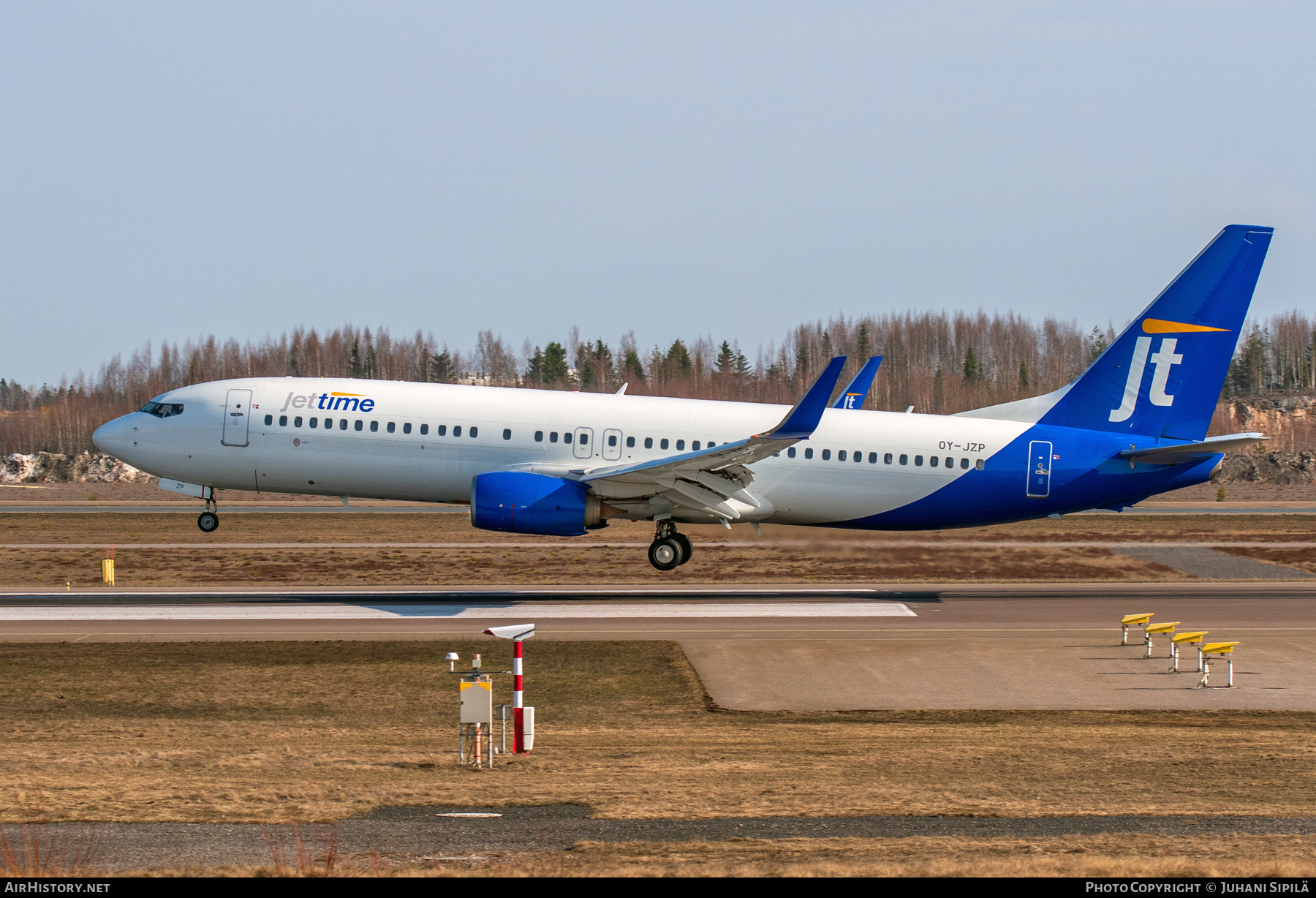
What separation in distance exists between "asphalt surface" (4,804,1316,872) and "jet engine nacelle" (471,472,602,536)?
18.2 m

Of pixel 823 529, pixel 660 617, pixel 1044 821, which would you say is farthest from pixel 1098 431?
pixel 1044 821

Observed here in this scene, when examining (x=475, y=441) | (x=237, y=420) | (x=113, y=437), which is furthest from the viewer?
(x=113, y=437)

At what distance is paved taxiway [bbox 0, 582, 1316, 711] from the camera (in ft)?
73.3

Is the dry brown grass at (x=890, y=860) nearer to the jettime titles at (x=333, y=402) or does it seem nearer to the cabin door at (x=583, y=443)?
the cabin door at (x=583, y=443)

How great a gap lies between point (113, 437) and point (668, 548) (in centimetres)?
1583

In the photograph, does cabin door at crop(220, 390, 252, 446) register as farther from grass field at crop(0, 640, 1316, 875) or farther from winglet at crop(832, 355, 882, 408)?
winglet at crop(832, 355, 882, 408)

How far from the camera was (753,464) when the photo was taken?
33031 mm

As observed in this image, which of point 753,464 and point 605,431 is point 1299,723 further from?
point 605,431

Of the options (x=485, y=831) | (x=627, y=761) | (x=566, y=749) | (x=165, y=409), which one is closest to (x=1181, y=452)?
(x=566, y=749)

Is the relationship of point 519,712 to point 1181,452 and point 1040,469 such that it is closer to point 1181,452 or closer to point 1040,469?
point 1040,469

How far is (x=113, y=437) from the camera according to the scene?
111 feet

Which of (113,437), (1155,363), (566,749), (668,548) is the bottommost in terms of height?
(566,749)

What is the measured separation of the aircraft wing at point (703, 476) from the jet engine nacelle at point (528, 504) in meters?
0.68

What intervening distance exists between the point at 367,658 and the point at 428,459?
8.60 m
